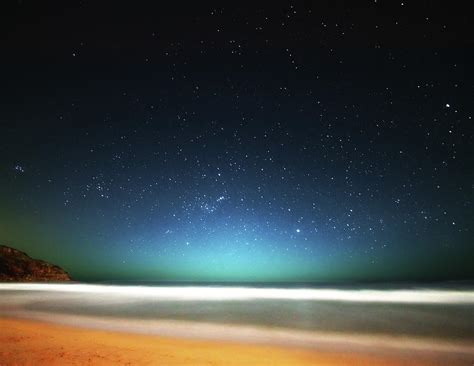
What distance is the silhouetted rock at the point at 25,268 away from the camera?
61.0 meters

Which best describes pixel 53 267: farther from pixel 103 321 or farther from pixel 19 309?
pixel 103 321

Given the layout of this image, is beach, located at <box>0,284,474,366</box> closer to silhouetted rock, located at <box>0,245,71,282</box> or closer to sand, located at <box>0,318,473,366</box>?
sand, located at <box>0,318,473,366</box>

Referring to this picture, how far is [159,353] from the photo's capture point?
7922 mm

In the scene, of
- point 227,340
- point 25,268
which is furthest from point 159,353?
point 25,268

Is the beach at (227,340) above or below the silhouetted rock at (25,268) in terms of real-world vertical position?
below

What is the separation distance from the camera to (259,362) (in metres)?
7.64

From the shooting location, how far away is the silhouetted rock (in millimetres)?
61000

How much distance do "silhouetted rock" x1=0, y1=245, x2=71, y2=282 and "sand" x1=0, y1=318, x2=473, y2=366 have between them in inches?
2158

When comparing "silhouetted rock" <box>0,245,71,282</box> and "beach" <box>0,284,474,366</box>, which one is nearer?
"beach" <box>0,284,474,366</box>

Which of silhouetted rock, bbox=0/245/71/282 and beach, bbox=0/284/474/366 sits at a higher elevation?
silhouetted rock, bbox=0/245/71/282

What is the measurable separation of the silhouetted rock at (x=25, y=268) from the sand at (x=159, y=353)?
180 ft

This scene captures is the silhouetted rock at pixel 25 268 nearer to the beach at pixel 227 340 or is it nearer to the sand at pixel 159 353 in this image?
the beach at pixel 227 340

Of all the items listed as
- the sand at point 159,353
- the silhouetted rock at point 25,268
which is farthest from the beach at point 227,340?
the silhouetted rock at point 25,268

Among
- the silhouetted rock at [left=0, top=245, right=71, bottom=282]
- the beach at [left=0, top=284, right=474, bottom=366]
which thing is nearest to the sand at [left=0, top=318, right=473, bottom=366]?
the beach at [left=0, top=284, right=474, bottom=366]
